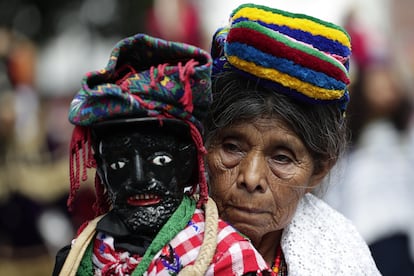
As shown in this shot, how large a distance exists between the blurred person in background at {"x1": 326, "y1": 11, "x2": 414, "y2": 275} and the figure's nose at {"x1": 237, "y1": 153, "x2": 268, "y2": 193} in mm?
2977

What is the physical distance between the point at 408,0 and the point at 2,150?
5.93 metres

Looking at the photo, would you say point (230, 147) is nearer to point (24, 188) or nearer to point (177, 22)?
point (24, 188)

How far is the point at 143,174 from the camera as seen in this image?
2.41m

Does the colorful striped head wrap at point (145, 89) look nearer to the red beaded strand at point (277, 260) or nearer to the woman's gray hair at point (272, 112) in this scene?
the woman's gray hair at point (272, 112)

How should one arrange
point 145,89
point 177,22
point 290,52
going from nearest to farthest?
point 145,89 → point 290,52 → point 177,22

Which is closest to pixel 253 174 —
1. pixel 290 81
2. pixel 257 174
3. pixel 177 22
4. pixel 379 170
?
pixel 257 174

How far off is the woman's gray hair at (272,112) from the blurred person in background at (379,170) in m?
2.79

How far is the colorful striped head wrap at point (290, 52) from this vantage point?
2.68m

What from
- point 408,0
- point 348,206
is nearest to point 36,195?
point 348,206

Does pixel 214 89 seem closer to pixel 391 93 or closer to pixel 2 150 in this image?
pixel 391 93

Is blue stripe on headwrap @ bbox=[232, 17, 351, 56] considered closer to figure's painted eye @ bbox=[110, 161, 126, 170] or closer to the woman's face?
the woman's face

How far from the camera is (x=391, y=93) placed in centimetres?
599

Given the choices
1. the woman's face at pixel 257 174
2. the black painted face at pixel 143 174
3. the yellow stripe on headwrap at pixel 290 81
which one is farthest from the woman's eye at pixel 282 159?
the black painted face at pixel 143 174

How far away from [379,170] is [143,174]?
12.6ft
